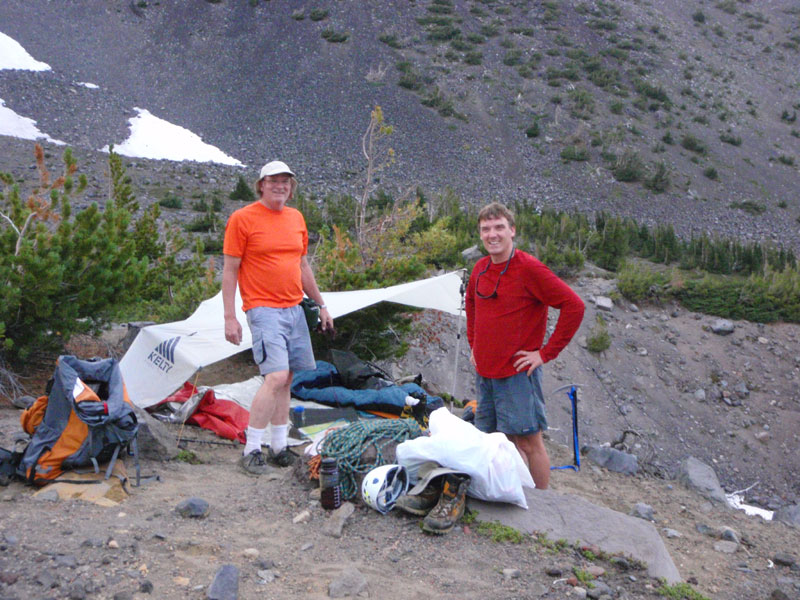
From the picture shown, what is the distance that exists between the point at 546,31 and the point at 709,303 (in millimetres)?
31054

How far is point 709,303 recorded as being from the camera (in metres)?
13.4

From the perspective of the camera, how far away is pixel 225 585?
8.70 feet

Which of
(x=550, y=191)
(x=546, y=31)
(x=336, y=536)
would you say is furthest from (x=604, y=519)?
(x=546, y=31)

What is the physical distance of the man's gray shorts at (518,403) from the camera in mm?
3754

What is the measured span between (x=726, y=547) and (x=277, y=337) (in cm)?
316

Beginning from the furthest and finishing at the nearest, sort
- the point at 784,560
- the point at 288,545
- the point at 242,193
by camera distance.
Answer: the point at 242,193
the point at 784,560
the point at 288,545

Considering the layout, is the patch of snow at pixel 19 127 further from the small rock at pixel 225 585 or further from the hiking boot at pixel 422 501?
the small rock at pixel 225 585

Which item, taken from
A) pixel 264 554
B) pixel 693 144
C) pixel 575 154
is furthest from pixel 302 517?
pixel 693 144

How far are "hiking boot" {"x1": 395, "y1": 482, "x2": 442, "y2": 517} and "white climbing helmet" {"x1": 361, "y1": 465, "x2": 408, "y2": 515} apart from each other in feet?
0.21

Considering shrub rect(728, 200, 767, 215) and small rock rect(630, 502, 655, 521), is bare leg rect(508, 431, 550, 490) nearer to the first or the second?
small rock rect(630, 502, 655, 521)

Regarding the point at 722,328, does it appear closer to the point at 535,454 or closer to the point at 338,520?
the point at 535,454

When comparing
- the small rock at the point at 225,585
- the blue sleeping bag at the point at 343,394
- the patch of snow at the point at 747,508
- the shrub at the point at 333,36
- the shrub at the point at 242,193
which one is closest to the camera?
the small rock at the point at 225,585

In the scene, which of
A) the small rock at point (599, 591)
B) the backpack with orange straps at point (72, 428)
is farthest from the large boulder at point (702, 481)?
the backpack with orange straps at point (72, 428)

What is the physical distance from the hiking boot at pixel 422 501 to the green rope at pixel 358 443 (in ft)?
1.14
